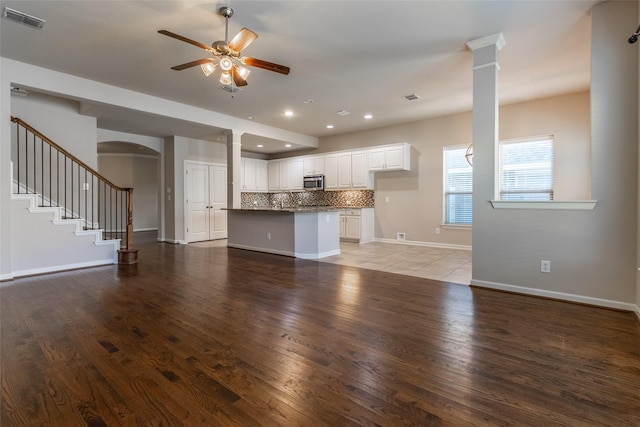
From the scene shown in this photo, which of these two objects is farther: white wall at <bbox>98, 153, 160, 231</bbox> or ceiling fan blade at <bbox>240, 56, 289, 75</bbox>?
white wall at <bbox>98, 153, 160, 231</bbox>

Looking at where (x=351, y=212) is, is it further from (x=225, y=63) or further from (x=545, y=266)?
(x=225, y=63)

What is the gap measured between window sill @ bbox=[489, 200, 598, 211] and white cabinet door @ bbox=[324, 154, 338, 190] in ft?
16.3

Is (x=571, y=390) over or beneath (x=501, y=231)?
beneath

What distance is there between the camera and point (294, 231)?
5777 millimetres

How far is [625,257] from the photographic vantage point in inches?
113

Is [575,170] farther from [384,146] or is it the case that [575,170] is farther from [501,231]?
[384,146]

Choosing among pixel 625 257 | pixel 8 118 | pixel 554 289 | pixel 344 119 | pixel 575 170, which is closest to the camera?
pixel 625 257

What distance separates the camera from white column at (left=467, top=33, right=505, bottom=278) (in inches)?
139

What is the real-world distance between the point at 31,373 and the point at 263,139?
6.58m

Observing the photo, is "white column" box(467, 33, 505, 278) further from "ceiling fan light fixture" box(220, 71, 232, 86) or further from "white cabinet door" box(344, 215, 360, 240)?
"white cabinet door" box(344, 215, 360, 240)

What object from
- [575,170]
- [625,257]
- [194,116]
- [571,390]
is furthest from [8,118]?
[575,170]

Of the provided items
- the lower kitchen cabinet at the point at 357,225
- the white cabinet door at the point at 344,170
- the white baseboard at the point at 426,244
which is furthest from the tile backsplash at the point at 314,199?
the white baseboard at the point at 426,244

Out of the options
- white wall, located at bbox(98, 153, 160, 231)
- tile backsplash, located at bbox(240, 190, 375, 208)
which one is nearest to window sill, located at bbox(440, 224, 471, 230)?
tile backsplash, located at bbox(240, 190, 375, 208)

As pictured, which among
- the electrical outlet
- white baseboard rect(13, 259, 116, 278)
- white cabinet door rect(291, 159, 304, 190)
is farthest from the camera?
white cabinet door rect(291, 159, 304, 190)
